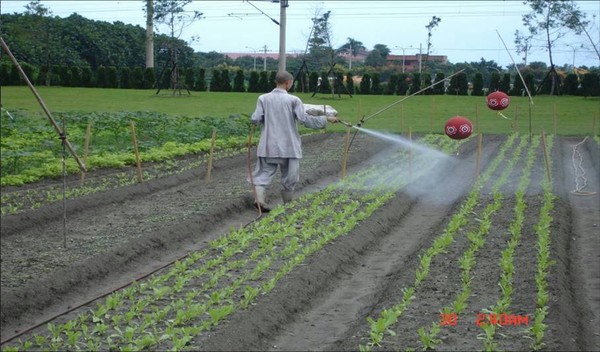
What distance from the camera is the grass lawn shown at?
1075 inches

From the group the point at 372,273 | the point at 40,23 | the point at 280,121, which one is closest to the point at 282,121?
the point at 280,121

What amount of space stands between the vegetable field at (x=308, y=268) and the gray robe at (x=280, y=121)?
785 mm

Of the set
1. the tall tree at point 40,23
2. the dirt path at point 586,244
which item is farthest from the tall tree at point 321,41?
the dirt path at point 586,244

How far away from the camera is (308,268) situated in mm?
8445

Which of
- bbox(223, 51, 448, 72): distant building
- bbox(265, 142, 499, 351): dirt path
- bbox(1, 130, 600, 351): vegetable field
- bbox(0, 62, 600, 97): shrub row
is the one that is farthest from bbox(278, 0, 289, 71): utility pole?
bbox(223, 51, 448, 72): distant building

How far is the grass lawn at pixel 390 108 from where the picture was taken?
1075 inches

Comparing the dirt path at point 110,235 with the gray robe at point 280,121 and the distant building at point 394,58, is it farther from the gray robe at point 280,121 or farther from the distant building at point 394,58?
the distant building at point 394,58

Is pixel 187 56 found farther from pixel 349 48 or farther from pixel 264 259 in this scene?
pixel 264 259

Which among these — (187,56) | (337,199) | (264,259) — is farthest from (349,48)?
(264,259)

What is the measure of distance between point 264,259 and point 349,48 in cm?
5415

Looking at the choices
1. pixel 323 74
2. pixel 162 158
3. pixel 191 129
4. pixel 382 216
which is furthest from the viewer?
pixel 323 74

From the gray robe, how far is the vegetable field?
79cm

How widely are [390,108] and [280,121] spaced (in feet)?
80.8

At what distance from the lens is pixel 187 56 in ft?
165
